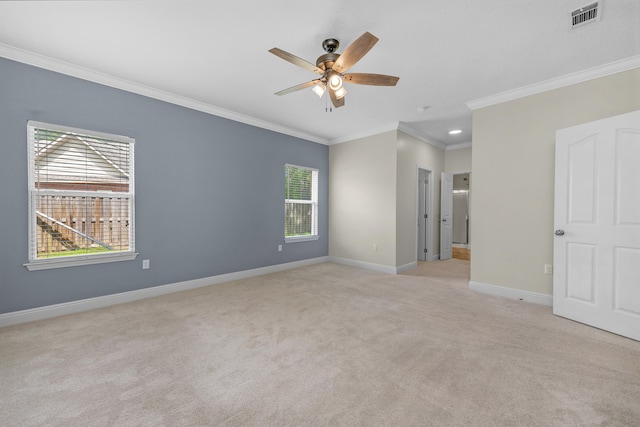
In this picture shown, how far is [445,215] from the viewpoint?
6.39 meters

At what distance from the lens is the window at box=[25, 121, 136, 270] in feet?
9.09

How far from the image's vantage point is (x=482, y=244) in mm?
3738

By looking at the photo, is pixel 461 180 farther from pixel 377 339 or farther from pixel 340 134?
pixel 377 339

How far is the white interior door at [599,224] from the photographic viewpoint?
243 cm

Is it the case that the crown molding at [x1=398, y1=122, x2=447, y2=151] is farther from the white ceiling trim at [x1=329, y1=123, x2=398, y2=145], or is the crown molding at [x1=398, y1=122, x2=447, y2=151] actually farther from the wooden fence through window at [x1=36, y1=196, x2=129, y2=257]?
the wooden fence through window at [x1=36, y1=196, x2=129, y2=257]

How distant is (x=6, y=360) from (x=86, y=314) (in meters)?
0.89

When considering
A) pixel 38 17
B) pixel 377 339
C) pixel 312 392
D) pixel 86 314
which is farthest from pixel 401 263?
pixel 38 17

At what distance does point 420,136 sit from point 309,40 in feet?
12.2

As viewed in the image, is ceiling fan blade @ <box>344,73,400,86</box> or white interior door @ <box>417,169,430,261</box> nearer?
ceiling fan blade @ <box>344,73,400,86</box>

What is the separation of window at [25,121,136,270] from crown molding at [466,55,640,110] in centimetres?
A: 471

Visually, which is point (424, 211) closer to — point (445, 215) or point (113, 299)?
point (445, 215)

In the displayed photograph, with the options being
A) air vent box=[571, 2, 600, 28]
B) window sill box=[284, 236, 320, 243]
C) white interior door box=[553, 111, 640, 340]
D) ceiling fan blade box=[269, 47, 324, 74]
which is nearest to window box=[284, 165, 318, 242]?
window sill box=[284, 236, 320, 243]

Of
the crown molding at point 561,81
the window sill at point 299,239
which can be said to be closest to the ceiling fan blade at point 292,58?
the crown molding at point 561,81

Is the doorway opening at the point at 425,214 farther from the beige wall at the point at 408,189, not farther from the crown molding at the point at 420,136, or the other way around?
the crown molding at the point at 420,136
